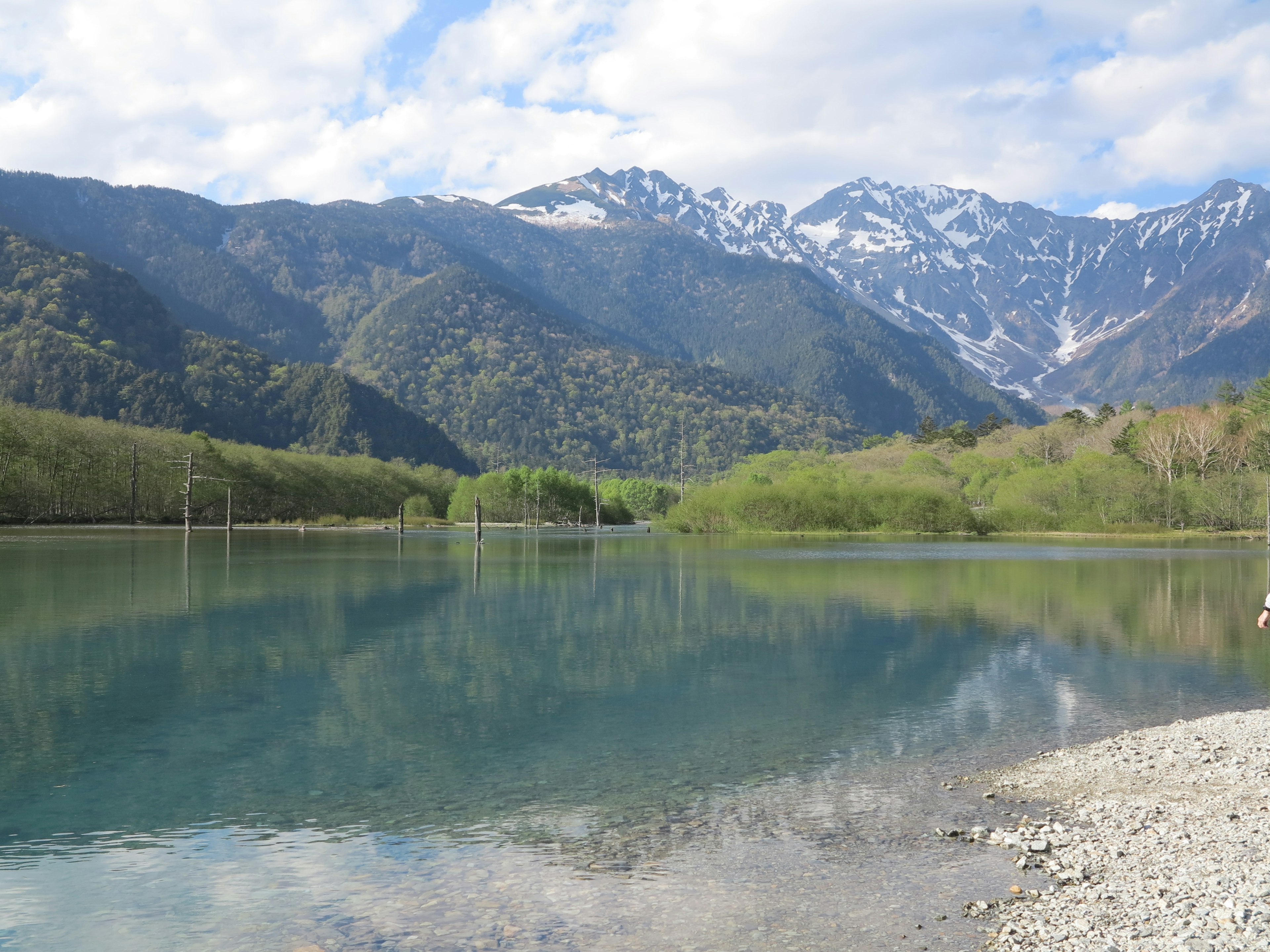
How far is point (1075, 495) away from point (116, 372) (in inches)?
5573

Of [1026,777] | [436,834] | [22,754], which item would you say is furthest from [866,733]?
[22,754]

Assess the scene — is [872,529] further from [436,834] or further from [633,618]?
[436,834]

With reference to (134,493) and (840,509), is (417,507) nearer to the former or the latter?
(134,493)

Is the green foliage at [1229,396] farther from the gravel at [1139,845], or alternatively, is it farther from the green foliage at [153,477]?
the gravel at [1139,845]

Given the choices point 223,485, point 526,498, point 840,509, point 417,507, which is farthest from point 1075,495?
point 223,485

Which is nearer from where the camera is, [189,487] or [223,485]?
[189,487]

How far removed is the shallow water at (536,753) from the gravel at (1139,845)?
438 mm

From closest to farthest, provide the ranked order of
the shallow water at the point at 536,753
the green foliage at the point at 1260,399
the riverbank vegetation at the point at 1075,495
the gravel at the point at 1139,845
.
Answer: the gravel at the point at 1139,845 → the shallow water at the point at 536,753 → the riverbank vegetation at the point at 1075,495 → the green foliage at the point at 1260,399

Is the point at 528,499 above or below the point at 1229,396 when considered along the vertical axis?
below

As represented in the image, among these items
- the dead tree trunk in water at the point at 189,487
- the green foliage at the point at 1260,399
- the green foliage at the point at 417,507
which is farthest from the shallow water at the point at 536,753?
the green foliage at the point at 417,507

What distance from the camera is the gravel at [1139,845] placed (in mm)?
7172

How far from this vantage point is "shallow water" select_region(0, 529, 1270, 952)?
7906 mm

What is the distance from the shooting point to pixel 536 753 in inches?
512

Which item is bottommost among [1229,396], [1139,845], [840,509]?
[1139,845]
